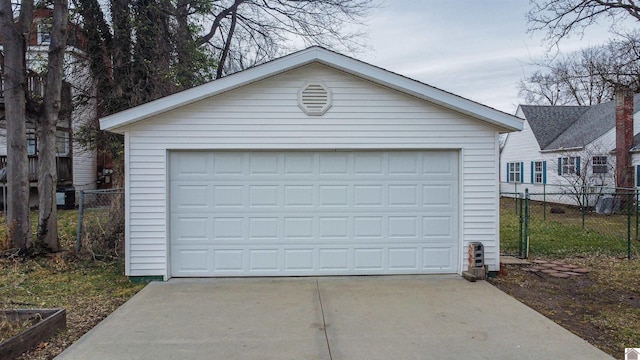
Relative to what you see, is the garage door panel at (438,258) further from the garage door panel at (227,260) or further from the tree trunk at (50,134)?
the tree trunk at (50,134)

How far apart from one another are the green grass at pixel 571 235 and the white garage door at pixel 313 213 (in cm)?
344

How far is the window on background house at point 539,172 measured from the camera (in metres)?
23.1

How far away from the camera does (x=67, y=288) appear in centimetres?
683

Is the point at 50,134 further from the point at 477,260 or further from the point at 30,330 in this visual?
the point at 477,260

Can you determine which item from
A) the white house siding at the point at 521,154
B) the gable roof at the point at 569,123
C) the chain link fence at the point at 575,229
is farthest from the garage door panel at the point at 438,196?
the white house siding at the point at 521,154

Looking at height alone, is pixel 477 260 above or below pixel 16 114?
below

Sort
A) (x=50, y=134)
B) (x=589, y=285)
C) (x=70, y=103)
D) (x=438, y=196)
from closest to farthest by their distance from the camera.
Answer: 1. (x=589, y=285)
2. (x=438, y=196)
3. (x=50, y=134)
4. (x=70, y=103)

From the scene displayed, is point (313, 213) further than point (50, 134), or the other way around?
point (50, 134)

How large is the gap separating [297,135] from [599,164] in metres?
17.5

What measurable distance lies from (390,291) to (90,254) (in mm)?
5861

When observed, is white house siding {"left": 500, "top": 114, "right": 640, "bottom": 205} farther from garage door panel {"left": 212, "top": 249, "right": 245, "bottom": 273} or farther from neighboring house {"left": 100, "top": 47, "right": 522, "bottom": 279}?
garage door panel {"left": 212, "top": 249, "right": 245, "bottom": 273}

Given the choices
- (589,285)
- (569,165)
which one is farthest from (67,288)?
(569,165)

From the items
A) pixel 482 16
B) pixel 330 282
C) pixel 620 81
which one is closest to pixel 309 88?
pixel 330 282

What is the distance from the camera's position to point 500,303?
5910 mm
